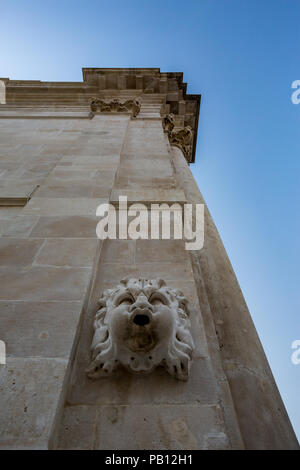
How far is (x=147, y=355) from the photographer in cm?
196

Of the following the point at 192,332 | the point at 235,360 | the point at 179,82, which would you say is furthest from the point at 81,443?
the point at 179,82

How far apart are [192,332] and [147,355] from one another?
1.50 ft

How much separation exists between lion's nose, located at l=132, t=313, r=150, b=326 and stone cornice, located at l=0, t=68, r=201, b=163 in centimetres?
922

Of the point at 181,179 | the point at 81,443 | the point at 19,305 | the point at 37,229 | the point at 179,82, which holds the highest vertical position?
the point at 179,82

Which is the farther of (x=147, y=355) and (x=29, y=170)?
(x=29, y=170)

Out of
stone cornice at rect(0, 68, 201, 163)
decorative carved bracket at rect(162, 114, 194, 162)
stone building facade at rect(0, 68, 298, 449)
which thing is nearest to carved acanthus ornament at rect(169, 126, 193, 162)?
decorative carved bracket at rect(162, 114, 194, 162)

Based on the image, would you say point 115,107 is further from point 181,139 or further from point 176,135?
point 181,139

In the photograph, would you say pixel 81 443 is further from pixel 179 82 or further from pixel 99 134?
pixel 179 82

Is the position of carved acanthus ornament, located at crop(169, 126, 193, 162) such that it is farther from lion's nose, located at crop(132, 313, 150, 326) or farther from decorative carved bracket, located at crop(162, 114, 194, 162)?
lion's nose, located at crop(132, 313, 150, 326)

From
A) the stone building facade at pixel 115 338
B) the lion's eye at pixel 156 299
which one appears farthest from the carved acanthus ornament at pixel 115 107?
the lion's eye at pixel 156 299

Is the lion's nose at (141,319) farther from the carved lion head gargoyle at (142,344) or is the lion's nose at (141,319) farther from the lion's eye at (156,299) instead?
the lion's eye at (156,299)

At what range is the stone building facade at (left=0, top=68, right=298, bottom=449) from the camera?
1.67m

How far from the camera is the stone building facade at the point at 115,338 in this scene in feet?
5.46

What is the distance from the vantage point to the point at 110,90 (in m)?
10.8
